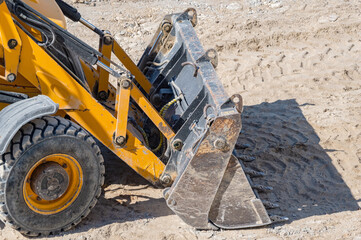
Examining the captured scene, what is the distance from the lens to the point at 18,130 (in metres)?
4.01

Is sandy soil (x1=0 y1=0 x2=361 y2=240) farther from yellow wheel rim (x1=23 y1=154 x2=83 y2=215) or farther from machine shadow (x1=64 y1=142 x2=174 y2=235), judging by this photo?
yellow wheel rim (x1=23 y1=154 x2=83 y2=215)

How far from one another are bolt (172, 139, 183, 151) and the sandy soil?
601mm

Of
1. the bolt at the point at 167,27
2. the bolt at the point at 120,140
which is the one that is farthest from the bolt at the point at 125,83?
the bolt at the point at 167,27

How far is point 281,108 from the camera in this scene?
6.77 meters

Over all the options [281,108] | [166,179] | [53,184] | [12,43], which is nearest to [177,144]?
[166,179]

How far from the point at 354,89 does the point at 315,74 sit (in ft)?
2.08

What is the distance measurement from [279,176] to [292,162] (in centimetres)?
34

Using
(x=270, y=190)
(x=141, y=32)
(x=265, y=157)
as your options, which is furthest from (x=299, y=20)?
(x=270, y=190)

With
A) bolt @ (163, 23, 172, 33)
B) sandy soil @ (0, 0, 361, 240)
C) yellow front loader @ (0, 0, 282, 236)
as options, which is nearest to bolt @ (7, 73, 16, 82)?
yellow front loader @ (0, 0, 282, 236)

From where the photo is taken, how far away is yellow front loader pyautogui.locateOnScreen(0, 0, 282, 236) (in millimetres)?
4035

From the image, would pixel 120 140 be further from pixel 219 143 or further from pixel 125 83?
pixel 219 143

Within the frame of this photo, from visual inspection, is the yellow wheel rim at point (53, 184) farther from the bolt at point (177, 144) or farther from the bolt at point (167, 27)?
the bolt at point (167, 27)

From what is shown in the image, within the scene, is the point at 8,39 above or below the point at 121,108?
above

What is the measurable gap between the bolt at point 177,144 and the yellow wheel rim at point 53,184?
858 millimetres
